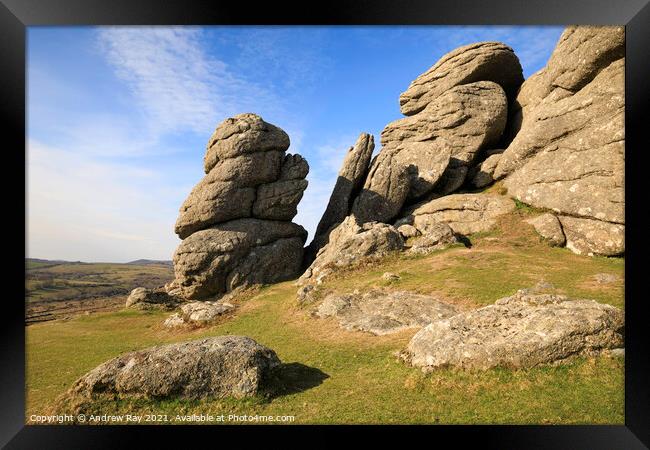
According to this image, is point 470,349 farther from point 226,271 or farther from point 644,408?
point 226,271

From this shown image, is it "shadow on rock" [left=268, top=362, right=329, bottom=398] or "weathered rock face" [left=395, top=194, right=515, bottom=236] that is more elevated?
"weathered rock face" [left=395, top=194, right=515, bottom=236]

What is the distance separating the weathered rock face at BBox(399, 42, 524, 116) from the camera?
53.4m

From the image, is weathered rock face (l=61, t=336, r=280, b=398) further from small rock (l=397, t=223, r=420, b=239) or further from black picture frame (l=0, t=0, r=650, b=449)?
small rock (l=397, t=223, r=420, b=239)

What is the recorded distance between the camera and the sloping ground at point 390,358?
12.8m

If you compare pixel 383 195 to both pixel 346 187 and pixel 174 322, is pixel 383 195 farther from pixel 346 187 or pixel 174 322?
pixel 174 322

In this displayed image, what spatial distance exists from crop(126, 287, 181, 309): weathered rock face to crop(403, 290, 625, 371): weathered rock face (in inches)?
1229

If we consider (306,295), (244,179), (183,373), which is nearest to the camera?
(183,373)

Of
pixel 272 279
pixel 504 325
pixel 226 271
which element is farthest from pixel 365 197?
pixel 504 325

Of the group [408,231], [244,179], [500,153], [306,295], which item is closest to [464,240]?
[408,231]

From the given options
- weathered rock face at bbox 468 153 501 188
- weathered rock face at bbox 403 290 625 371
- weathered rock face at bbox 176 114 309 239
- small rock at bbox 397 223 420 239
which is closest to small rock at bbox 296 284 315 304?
weathered rock face at bbox 403 290 625 371

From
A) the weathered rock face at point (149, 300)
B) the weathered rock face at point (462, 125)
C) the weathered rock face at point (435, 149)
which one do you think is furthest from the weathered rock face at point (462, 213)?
the weathered rock face at point (149, 300)

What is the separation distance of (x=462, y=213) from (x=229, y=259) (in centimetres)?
2956

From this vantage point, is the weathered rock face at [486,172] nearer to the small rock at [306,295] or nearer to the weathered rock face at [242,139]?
the weathered rock face at [242,139]
